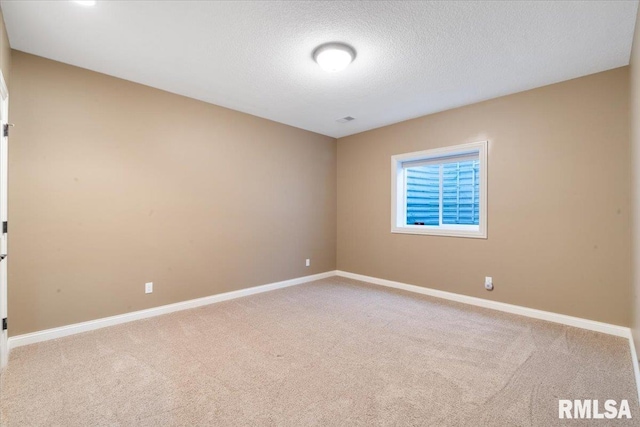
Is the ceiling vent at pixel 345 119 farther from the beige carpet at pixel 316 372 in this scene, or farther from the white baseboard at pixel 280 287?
the beige carpet at pixel 316 372

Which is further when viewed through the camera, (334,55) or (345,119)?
(345,119)

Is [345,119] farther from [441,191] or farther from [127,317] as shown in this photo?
[127,317]

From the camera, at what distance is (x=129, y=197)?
128 inches

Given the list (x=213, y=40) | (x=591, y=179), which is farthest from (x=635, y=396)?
(x=213, y=40)

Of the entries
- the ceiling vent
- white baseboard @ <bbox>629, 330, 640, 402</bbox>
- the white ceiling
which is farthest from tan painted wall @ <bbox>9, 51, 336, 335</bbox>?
white baseboard @ <bbox>629, 330, 640, 402</bbox>

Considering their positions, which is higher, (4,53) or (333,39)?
(333,39)

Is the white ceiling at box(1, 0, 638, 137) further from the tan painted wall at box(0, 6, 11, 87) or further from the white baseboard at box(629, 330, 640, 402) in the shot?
the white baseboard at box(629, 330, 640, 402)

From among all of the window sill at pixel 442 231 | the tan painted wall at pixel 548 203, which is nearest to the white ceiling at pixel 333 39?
the tan painted wall at pixel 548 203

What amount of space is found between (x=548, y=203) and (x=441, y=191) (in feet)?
4.81

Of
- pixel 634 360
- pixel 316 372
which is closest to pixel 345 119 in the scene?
pixel 316 372

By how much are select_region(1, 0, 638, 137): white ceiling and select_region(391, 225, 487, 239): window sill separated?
1671 millimetres

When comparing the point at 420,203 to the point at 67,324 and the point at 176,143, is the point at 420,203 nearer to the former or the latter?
the point at 176,143

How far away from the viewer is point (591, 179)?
3023mm

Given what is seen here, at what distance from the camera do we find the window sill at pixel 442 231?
384cm
